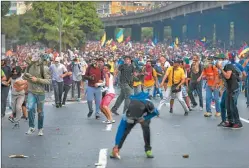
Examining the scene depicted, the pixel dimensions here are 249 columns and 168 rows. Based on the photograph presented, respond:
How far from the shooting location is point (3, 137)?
14.4 m

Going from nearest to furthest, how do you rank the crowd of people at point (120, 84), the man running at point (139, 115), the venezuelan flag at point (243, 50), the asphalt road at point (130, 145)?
the asphalt road at point (130, 145) < the man running at point (139, 115) < the crowd of people at point (120, 84) < the venezuelan flag at point (243, 50)

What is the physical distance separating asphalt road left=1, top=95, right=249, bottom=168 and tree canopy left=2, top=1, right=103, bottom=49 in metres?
46.5

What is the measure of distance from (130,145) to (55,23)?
54808mm

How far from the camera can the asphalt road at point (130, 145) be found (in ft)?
36.4

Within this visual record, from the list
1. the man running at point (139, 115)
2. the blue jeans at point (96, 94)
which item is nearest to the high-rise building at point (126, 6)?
the blue jeans at point (96, 94)

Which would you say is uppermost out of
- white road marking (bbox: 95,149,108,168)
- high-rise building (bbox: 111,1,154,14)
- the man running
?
high-rise building (bbox: 111,1,154,14)

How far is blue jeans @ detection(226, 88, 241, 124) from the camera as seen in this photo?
15.7 m

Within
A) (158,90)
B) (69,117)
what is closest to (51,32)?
(158,90)

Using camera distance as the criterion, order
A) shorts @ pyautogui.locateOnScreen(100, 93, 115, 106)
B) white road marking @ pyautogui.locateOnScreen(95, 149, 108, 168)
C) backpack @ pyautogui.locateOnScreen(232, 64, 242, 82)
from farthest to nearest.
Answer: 1. shorts @ pyautogui.locateOnScreen(100, 93, 115, 106)
2. backpack @ pyautogui.locateOnScreen(232, 64, 242, 82)
3. white road marking @ pyautogui.locateOnScreen(95, 149, 108, 168)

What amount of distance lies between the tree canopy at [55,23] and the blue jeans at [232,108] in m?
47.6

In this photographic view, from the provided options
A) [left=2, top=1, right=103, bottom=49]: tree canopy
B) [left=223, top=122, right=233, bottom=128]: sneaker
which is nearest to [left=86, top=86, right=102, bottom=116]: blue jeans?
[left=223, top=122, right=233, bottom=128]: sneaker

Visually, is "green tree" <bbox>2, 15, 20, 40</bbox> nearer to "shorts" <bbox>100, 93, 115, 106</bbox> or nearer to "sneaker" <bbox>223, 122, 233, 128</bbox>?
"shorts" <bbox>100, 93, 115, 106</bbox>

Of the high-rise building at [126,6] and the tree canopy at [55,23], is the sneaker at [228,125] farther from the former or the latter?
the high-rise building at [126,6]

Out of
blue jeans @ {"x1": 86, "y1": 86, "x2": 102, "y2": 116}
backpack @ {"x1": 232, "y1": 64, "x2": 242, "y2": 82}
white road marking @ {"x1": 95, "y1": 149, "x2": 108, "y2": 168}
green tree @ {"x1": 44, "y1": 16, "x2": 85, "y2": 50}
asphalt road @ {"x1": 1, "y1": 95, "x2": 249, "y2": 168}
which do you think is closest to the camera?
white road marking @ {"x1": 95, "y1": 149, "x2": 108, "y2": 168}
